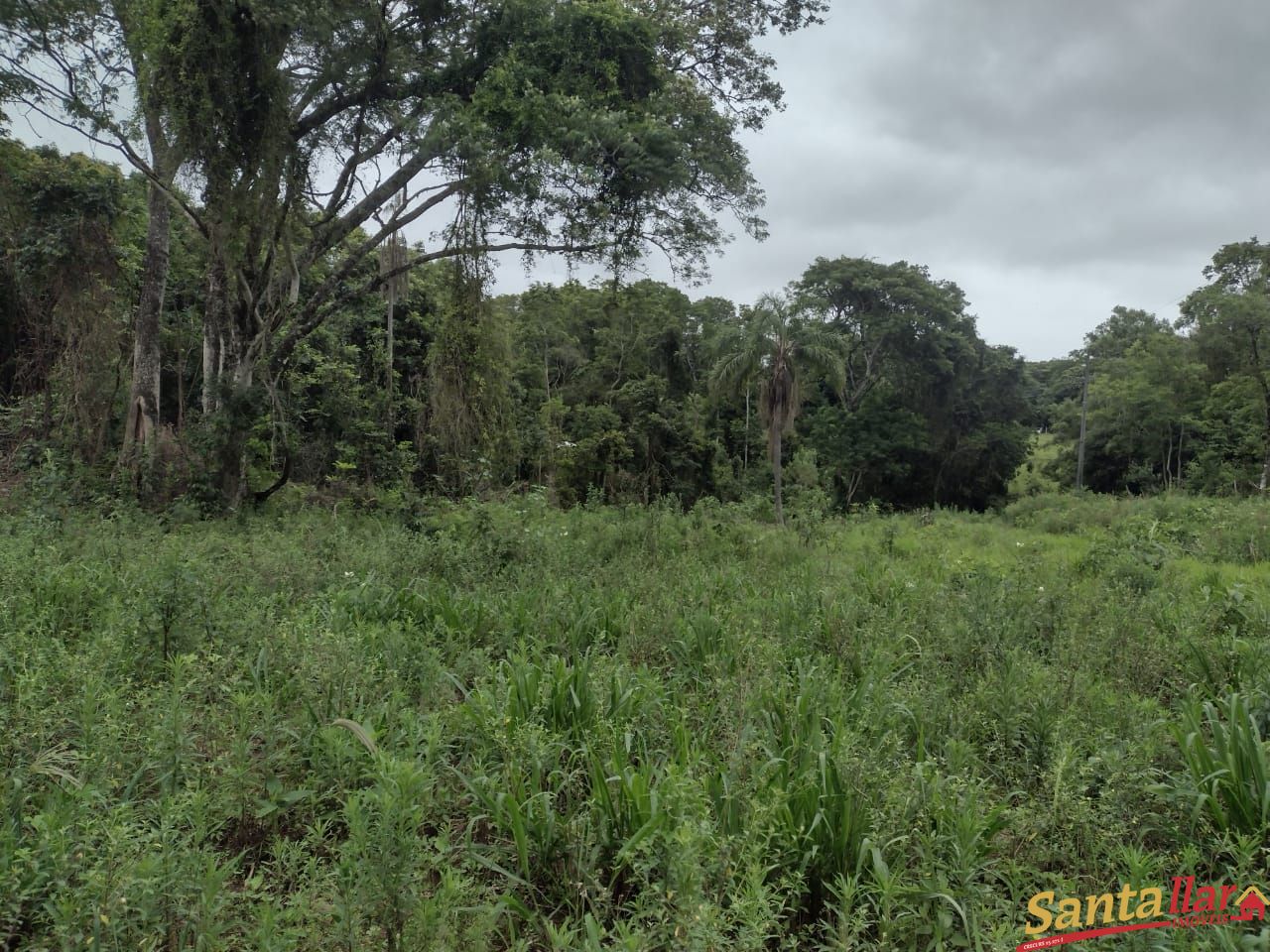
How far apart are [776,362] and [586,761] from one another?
17.5 m

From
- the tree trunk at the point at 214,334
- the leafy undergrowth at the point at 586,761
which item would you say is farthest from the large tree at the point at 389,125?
the leafy undergrowth at the point at 586,761

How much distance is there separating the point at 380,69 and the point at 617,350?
16576 mm

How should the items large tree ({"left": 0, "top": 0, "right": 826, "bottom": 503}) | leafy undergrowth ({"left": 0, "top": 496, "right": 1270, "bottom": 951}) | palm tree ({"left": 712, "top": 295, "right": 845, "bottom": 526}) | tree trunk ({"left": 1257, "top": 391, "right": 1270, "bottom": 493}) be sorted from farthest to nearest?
tree trunk ({"left": 1257, "top": 391, "right": 1270, "bottom": 493}), palm tree ({"left": 712, "top": 295, "right": 845, "bottom": 526}), large tree ({"left": 0, "top": 0, "right": 826, "bottom": 503}), leafy undergrowth ({"left": 0, "top": 496, "right": 1270, "bottom": 951})

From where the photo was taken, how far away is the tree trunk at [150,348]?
10297 mm

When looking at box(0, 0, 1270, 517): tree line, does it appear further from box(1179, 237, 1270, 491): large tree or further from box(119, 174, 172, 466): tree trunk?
box(1179, 237, 1270, 491): large tree

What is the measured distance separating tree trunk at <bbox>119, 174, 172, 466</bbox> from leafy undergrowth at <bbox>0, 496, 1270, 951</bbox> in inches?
227

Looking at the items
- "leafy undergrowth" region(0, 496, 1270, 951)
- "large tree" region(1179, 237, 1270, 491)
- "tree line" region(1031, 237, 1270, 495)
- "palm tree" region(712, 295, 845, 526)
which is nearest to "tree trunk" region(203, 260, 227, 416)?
"leafy undergrowth" region(0, 496, 1270, 951)

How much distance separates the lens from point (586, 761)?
9.28ft

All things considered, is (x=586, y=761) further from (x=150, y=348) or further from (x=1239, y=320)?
(x=1239, y=320)

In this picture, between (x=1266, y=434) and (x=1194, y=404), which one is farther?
(x=1194, y=404)

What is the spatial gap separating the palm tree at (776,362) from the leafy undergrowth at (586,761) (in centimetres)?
1427

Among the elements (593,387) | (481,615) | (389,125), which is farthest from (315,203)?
(593,387)

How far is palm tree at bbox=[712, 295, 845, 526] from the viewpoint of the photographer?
1905 centimetres

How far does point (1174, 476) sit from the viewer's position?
98.1 feet
